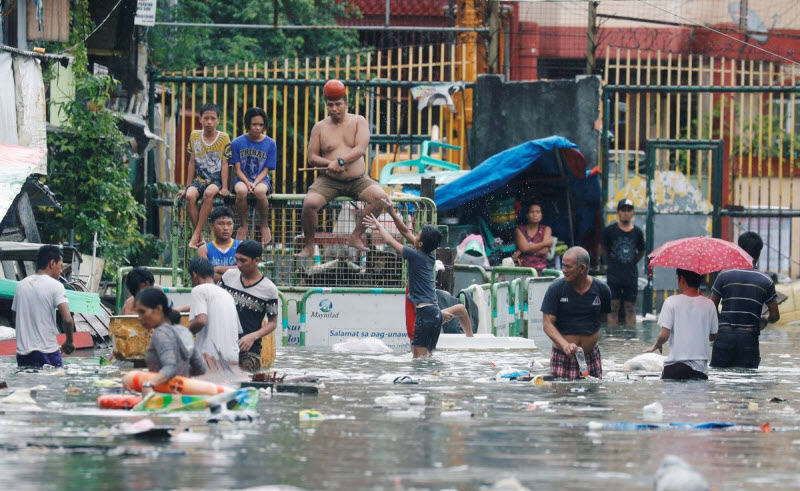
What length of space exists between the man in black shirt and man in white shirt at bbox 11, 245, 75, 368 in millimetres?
9806

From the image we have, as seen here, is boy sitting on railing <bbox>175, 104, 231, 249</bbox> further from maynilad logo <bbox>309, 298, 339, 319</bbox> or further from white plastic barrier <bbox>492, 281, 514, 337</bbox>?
white plastic barrier <bbox>492, 281, 514, 337</bbox>

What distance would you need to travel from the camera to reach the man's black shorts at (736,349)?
13445 millimetres

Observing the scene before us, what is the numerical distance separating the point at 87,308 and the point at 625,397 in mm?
7028

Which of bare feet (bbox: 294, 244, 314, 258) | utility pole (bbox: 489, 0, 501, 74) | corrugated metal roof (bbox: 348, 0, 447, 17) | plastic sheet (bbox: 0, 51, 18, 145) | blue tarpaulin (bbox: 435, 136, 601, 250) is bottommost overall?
bare feet (bbox: 294, 244, 314, 258)

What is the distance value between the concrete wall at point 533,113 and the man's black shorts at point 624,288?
2.43m

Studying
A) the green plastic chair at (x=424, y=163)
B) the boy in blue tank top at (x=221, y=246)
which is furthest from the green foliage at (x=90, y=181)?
the boy in blue tank top at (x=221, y=246)

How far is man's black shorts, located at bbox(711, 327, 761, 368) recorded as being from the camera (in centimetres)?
1345

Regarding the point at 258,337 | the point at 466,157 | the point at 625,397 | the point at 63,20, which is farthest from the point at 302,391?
the point at 466,157

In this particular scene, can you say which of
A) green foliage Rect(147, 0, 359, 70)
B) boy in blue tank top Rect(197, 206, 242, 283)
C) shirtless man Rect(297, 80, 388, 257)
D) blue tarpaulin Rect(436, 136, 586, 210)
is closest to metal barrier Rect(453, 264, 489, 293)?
blue tarpaulin Rect(436, 136, 586, 210)

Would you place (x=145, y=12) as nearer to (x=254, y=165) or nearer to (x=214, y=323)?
(x=254, y=165)

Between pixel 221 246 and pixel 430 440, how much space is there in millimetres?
6428

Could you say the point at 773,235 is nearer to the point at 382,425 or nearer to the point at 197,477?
the point at 382,425

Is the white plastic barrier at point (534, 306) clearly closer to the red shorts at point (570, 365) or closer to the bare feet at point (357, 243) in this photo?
the bare feet at point (357, 243)

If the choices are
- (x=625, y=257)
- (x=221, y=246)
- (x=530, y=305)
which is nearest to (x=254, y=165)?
(x=221, y=246)
